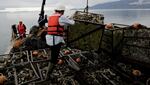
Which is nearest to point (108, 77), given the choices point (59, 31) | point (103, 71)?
point (103, 71)

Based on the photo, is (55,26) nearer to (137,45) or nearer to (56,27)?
(56,27)

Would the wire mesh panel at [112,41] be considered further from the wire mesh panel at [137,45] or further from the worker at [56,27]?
the worker at [56,27]

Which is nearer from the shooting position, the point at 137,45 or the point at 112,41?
the point at 137,45

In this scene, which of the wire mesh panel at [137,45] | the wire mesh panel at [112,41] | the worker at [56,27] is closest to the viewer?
the worker at [56,27]

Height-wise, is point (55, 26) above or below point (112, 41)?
above

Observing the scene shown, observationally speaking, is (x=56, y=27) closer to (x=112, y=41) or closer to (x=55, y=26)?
(x=55, y=26)

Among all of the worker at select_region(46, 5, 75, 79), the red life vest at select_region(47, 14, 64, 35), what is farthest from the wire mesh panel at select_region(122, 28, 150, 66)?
the red life vest at select_region(47, 14, 64, 35)

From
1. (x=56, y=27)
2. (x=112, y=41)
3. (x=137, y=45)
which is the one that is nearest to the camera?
(x=56, y=27)

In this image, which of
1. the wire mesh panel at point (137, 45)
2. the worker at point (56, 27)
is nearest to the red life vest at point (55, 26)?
the worker at point (56, 27)

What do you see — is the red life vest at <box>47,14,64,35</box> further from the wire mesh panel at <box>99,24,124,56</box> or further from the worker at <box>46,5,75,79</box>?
the wire mesh panel at <box>99,24,124,56</box>

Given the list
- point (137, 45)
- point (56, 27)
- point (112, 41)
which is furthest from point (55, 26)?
point (112, 41)

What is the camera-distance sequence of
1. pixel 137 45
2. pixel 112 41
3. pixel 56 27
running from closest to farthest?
pixel 56 27, pixel 137 45, pixel 112 41

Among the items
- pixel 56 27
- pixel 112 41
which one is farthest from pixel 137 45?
pixel 56 27

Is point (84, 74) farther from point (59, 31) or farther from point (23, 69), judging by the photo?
point (23, 69)
